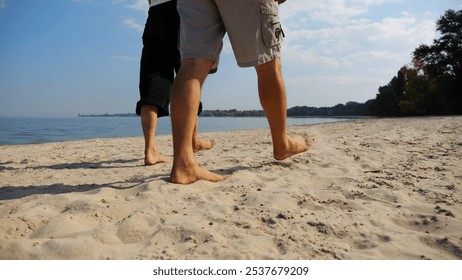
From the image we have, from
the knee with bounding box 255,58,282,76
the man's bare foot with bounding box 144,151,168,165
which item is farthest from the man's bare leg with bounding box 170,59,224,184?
the man's bare foot with bounding box 144,151,168,165

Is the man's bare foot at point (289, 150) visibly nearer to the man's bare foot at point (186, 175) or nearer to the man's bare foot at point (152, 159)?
the man's bare foot at point (186, 175)

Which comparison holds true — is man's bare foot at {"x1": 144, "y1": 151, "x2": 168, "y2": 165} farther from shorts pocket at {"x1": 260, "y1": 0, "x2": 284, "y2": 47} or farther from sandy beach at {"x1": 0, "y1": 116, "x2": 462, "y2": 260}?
shorts pocket at {"x1": 260, "y1": 0, "x2": 284, "y2": 47}

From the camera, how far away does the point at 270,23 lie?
1935mm

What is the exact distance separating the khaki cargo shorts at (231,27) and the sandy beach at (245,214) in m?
0.79

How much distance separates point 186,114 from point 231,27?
22.9 inches

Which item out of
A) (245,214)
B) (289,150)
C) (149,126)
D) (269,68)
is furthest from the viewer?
(149,126)

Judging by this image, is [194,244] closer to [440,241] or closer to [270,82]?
[440,241]

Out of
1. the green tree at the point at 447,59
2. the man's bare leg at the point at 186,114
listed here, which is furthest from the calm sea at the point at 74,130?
the green tree at the point at 447,59

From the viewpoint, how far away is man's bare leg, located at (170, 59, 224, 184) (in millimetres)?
1817

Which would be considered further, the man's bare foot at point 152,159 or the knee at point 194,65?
the man's bare foot at point 152,159

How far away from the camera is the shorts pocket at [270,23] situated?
1.90 meters

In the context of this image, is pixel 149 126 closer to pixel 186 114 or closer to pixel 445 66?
pixel 186 114

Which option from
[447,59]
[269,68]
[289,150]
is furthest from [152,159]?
[447,59]
